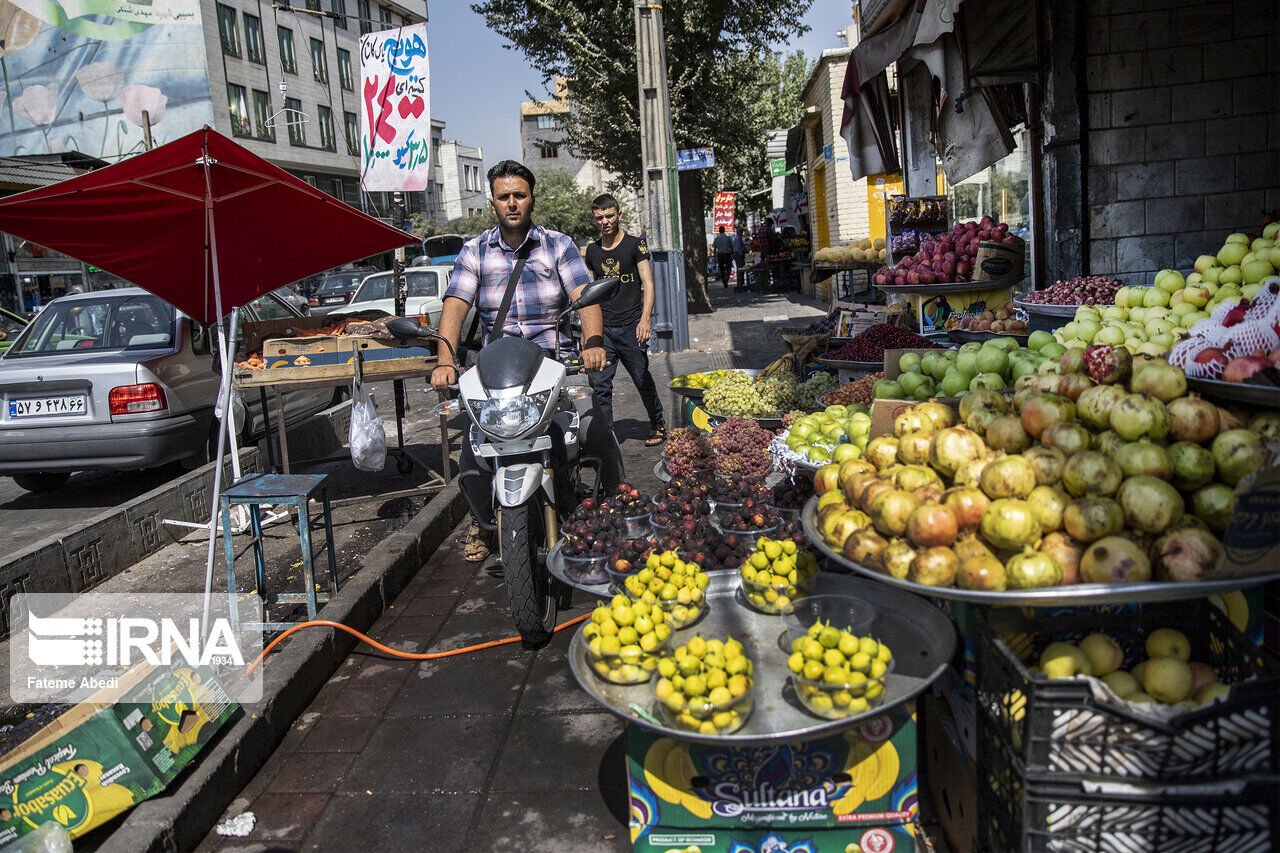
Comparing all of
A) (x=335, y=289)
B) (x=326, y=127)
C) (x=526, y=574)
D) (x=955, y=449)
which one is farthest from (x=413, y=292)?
(x=326, y=127)

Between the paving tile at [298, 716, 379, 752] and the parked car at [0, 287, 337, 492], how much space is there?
4.93 metres

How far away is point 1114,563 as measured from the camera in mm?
2055

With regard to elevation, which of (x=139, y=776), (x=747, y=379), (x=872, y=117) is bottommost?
(x=139, y=776)

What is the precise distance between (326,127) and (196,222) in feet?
152

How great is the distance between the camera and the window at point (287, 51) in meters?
42.2

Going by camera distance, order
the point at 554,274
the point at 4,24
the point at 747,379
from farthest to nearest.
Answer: the point at 4,24, the point at 747,379, the point at 554,274

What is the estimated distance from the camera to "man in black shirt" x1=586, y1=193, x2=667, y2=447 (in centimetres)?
813

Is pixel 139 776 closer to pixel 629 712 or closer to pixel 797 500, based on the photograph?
pixel 629 712

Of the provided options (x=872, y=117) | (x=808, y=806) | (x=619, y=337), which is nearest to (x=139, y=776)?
(x=808, y=806)

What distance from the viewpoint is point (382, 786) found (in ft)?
10.3

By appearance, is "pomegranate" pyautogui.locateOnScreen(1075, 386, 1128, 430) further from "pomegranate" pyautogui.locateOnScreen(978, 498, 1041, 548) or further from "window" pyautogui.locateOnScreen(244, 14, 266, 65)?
"window" pyautogui.locateOnScreen(244, 14, 266, 65)

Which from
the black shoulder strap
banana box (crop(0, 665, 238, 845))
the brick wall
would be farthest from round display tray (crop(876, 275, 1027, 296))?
banana box (crop(0, 665, 238, 845))

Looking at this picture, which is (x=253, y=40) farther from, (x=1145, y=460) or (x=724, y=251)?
(x=1145, y=460)

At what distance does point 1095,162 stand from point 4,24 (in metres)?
41.9
